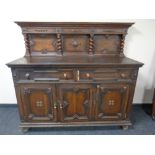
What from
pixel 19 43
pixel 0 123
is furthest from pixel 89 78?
pixel 0 123

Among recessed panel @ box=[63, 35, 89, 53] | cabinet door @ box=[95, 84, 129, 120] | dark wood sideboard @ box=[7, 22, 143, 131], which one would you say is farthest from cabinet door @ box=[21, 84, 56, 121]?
recessed panel @ box=[63, 35, 89, 53]

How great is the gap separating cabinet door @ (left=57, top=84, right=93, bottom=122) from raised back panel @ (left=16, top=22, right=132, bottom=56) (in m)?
0.54

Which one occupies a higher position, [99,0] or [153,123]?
[99,0]

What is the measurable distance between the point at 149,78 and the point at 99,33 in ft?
3.44

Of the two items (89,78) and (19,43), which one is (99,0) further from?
(19,43)

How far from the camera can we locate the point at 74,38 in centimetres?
193

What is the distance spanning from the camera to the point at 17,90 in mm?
1625

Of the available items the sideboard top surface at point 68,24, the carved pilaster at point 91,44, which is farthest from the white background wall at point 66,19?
the carved pilaster at point 91,44

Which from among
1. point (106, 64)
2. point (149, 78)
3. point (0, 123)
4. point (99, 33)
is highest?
point (99, 33)

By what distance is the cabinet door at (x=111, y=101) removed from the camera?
1.65 meters

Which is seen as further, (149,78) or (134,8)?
(149,78)

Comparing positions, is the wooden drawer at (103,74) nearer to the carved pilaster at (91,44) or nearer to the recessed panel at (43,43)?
the carved pilaster at (91,44)

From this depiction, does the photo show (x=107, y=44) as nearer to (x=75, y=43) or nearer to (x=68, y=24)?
(x=75, y=43)

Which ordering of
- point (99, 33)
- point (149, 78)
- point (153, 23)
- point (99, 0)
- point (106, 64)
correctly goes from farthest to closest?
point (149, 78)
point (153, 23)
point (99, 33)
point (106, 64)
point (99, 0)
